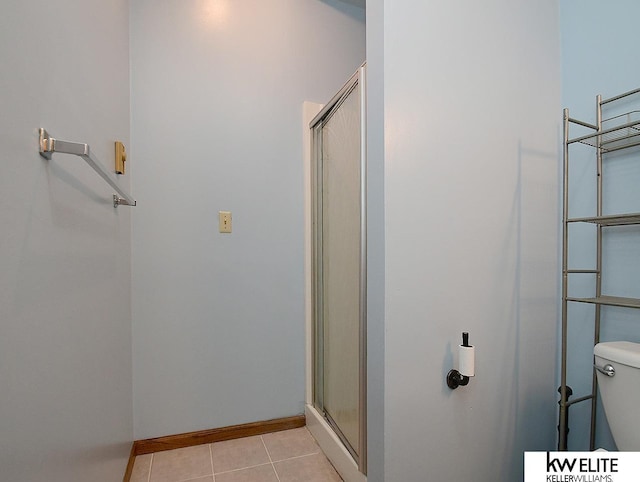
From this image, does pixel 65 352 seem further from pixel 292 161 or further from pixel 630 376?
pixel 630 376

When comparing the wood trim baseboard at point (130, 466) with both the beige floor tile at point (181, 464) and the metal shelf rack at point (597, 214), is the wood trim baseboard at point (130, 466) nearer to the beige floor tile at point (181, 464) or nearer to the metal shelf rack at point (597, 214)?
the beige floor tile at point (181, 464)

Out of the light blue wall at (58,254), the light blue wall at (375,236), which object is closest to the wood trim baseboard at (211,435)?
the light blue wall at (58,254)

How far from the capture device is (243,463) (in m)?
1.56

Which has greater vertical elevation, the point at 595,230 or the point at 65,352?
the point at 595,230

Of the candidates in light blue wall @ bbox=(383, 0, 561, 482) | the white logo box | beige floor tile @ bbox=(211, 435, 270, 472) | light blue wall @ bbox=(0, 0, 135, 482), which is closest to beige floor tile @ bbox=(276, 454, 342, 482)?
beige floor tile @ bbox=(211, 435, 270, 472)

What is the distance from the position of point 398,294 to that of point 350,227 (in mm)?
461

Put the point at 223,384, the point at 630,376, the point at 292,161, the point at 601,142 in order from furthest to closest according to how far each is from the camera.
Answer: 1. the point at 292,161
2. the point at 223,384
3. the point at 601,142
4. the point at 630,376

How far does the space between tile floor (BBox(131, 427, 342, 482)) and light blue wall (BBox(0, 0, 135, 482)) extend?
11.2 inches

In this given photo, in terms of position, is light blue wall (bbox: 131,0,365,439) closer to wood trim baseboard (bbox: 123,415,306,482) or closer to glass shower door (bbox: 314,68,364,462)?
wood trim baseboard (bbox: 123,415,306,482)

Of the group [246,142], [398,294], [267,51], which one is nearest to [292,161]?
[246,142]

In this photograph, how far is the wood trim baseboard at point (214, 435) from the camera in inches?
64.1

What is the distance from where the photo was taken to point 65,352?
0.79 meters

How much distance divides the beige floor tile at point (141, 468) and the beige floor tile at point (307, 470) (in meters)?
0.59

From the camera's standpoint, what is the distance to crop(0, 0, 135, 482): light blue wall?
567 mm
